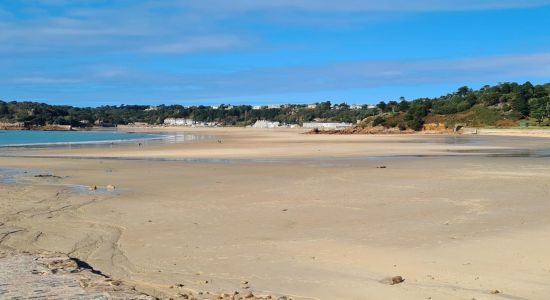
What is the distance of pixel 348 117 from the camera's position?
166375 millimetres

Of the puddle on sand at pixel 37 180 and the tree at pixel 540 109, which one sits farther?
the tree at pixel 540 109

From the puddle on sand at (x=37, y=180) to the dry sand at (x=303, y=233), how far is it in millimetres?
258

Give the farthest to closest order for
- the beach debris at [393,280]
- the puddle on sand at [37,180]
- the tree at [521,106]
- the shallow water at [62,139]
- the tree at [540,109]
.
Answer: the tree at [521,106] < the tree at [540,109] < the shallow water at [62,139] < the puddle on sand at [37,180] < the beach debris at [393,280]

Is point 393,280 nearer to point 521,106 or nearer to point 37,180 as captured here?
point 37,180

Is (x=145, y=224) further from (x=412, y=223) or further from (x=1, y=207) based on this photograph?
(x=412, y=223)

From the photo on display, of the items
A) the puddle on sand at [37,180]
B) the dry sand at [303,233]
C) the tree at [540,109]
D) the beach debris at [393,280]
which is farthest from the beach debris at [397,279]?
the tree at [540,109]

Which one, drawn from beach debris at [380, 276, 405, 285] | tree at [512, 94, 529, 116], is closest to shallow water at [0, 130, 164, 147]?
beach debris at [380, 276, 405, 285]

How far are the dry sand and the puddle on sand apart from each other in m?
0.26

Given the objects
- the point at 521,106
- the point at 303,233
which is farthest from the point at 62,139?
the point at 521,106

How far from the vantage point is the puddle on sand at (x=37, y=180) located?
1543cm

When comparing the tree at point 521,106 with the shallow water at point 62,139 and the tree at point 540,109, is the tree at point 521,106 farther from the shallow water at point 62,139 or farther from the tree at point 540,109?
the shallow water at point 62,139

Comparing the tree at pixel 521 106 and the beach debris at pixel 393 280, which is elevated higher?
the tree at pixel 521 106

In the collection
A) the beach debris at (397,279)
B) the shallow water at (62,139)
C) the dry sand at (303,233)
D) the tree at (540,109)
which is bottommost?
the shallow water at (62,139)

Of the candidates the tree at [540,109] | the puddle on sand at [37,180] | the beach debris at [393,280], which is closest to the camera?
the beach debris at [393,280]
